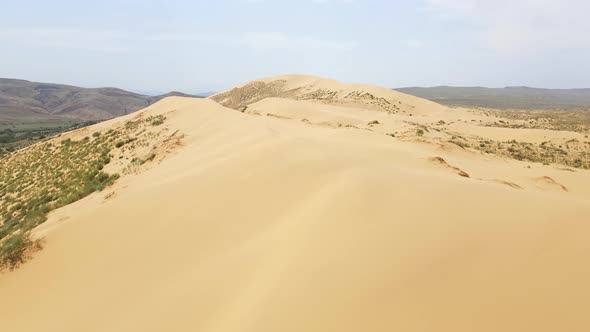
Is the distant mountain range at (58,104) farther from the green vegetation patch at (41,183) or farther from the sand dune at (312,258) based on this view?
the sand dune at (312,258)

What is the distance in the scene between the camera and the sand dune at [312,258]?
11.6 ft

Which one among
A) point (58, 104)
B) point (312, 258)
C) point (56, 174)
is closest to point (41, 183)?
point (56, 174)

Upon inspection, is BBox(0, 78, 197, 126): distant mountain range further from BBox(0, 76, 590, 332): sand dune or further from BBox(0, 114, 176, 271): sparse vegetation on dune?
BBox(0, 76, 590, 332): sand dune

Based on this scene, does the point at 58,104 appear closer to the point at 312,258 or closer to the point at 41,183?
the point at 41,183

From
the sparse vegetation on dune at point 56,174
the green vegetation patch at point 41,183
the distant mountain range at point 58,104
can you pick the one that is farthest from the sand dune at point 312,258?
the distant mountain range at point 58,104

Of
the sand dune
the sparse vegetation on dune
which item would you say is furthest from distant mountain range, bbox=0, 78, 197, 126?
the sand dune

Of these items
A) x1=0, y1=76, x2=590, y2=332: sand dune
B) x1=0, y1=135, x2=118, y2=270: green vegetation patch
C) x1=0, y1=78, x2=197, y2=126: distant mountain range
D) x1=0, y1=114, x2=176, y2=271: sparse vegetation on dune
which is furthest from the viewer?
x1=0, y1=78, x2=197, y2=126: distant mountain range

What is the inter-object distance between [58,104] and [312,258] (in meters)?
202

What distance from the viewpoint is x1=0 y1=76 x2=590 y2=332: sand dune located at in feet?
11.6

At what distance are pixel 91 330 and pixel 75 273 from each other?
187 centimetres

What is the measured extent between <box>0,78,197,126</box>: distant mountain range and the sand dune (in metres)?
136

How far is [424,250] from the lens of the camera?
175 inches

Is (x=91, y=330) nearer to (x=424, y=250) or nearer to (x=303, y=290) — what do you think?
(x=303, y=290)

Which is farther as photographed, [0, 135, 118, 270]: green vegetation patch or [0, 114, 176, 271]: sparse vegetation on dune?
[0, 114, 176, 271]: sparse vegetation on dune
